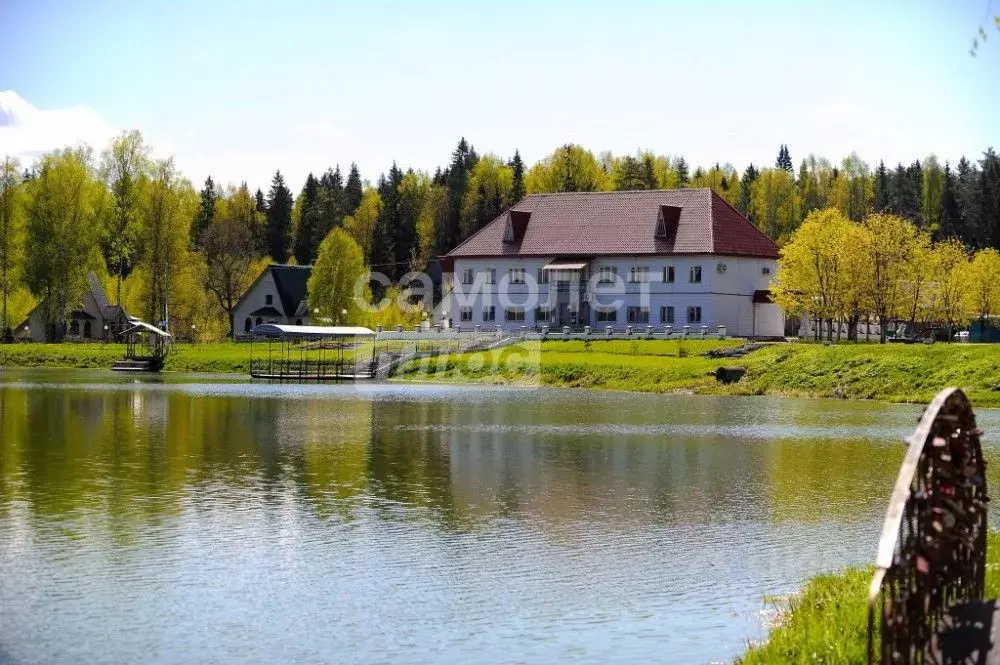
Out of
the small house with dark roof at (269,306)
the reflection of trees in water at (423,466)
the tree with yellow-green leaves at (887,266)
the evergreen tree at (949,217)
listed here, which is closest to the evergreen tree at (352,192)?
the small house with dark roof at (269,306)

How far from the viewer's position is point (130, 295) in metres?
101

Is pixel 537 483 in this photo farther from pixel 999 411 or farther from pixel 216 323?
pixel 216 323

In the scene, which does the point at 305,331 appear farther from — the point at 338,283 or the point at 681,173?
the point at 681,173

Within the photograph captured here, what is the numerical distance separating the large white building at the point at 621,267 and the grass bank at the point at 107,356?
16608 mm

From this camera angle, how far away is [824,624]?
12.5 m

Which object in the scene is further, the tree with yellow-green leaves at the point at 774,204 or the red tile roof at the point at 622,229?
the tree with yellow-green leaves at the point at 774,204

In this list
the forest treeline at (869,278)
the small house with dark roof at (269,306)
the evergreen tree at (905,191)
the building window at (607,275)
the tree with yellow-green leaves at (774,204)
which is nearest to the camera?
the forest treeline at (869,278)

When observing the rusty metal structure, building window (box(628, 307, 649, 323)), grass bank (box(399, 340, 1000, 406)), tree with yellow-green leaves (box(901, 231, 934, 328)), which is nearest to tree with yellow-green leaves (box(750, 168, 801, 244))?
building window (box(628, 307, 649, 323))

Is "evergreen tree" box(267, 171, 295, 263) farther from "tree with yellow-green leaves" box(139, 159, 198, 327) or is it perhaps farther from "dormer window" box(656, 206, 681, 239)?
"dormer window" box(656, 206, 681, 239)

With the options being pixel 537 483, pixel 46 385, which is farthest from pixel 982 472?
pixel 46 385

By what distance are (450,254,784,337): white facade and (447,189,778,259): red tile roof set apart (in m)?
0.61

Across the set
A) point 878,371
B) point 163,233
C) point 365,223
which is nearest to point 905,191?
point 365,223

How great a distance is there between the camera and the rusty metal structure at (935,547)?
28.8 feet

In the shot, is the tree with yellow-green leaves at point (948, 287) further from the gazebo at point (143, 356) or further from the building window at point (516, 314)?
the gazebo at point (143, 356)
